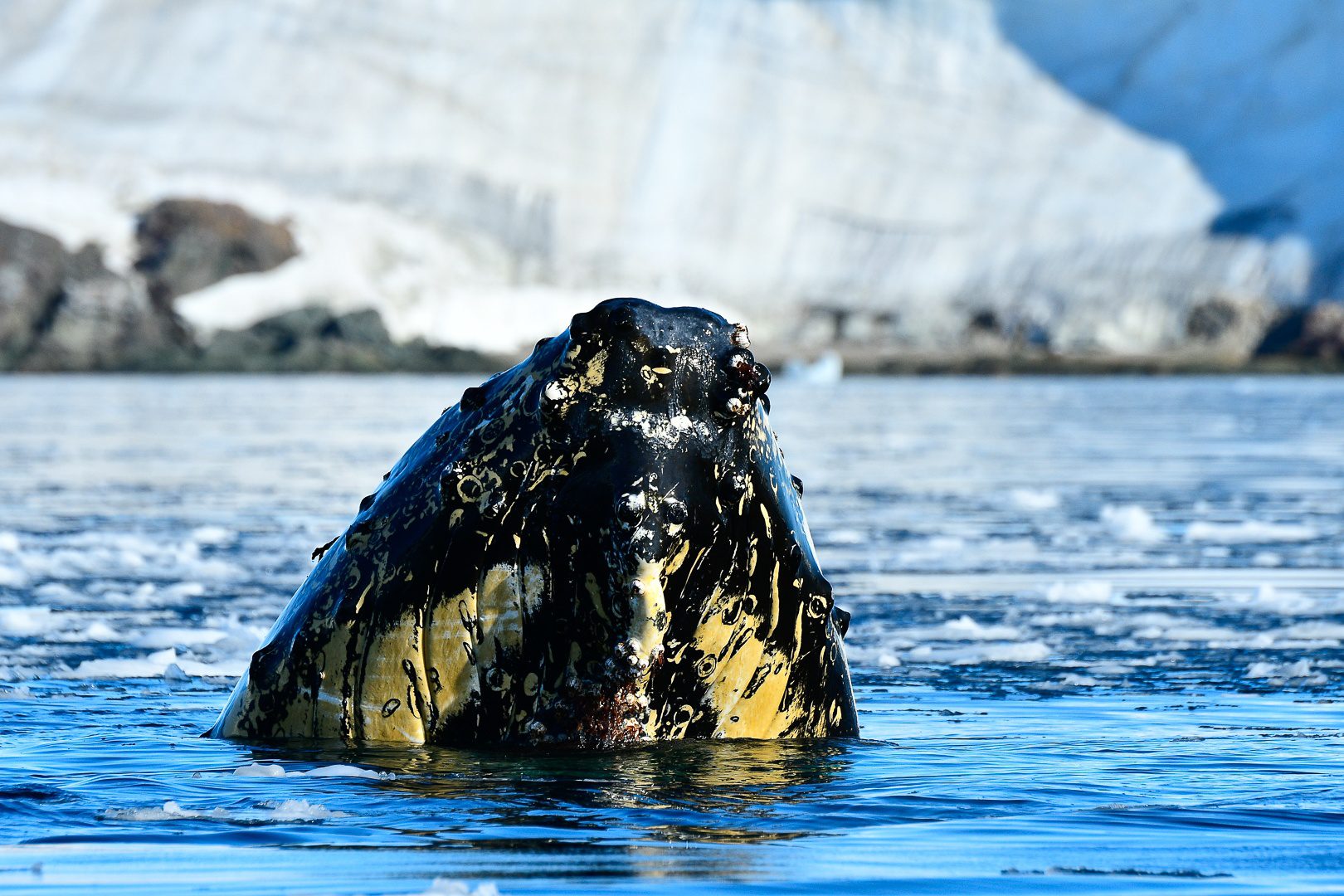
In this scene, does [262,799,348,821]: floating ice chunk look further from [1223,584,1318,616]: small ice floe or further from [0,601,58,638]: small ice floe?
[1223,584,1318,616]: small ice floe

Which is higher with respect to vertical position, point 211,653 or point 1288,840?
point 211,653

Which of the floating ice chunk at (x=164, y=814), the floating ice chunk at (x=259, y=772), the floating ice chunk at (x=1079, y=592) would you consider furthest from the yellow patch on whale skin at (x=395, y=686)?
the floating ice chunk at (x=1079, y=592)

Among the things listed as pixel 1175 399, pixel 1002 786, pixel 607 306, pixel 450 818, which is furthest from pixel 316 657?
pixel 1175 399

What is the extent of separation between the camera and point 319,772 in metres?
6.21

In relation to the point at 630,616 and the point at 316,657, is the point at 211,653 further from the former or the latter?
the point at 630,616

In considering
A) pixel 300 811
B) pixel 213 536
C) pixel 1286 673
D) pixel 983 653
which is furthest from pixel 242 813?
pixel 213 536

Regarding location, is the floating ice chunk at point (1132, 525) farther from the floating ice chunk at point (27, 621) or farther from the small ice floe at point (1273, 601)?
the floating ice chunk at point (27, 621)

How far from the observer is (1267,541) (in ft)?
52.0

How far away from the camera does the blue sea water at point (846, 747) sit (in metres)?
Answer: 5.24

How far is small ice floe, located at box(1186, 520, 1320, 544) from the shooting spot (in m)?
16.0

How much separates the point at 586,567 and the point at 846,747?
140 cm

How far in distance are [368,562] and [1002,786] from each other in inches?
85.1

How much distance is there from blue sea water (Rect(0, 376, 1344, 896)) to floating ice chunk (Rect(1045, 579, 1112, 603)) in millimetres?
52

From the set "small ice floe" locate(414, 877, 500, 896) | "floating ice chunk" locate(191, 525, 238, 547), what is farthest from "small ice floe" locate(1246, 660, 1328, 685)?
"floating ice chunk" locate(191, 525, 238, 547)
